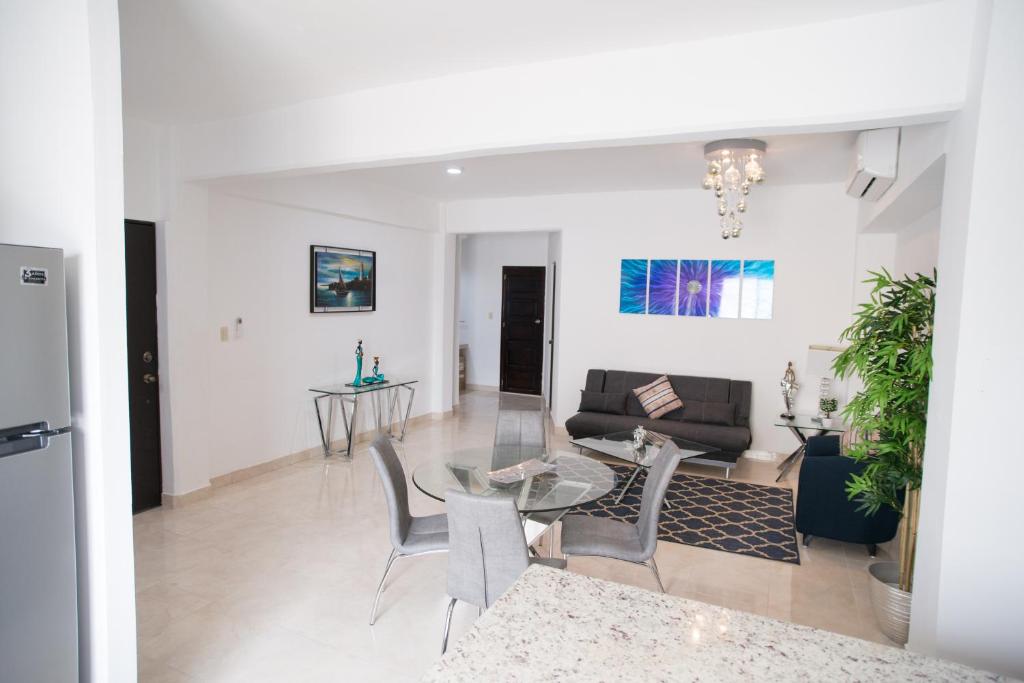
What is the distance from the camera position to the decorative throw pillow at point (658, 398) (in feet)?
19.7

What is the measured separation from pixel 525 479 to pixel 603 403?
324 cm

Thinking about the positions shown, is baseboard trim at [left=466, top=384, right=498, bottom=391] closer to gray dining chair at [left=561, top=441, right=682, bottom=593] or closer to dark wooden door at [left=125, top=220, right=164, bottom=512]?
dark wooden door at [left=125, top=220, right=164, bottom=512]

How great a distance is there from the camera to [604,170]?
5.29m

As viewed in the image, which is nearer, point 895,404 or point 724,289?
point 895,404

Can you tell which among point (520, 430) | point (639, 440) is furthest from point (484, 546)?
point (639, 440)

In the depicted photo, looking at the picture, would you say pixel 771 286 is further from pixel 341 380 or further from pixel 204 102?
pixel 204 102

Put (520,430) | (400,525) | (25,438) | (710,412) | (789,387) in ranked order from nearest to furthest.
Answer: (25,438) → (400,525) → (520,430) → (789,387) → (710,412)

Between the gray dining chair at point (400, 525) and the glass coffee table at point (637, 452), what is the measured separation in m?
1.99

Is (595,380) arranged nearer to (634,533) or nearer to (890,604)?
(634,533)

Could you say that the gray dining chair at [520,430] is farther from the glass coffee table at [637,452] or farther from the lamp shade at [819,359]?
the lamp shade at [819,359]

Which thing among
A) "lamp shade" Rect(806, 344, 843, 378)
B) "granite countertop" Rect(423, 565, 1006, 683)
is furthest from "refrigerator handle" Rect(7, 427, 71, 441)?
"lamp shade" Rect(806, 344, 843, 378)

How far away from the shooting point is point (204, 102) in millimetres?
3611

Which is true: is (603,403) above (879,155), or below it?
below

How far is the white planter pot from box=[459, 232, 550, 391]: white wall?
6996mm
